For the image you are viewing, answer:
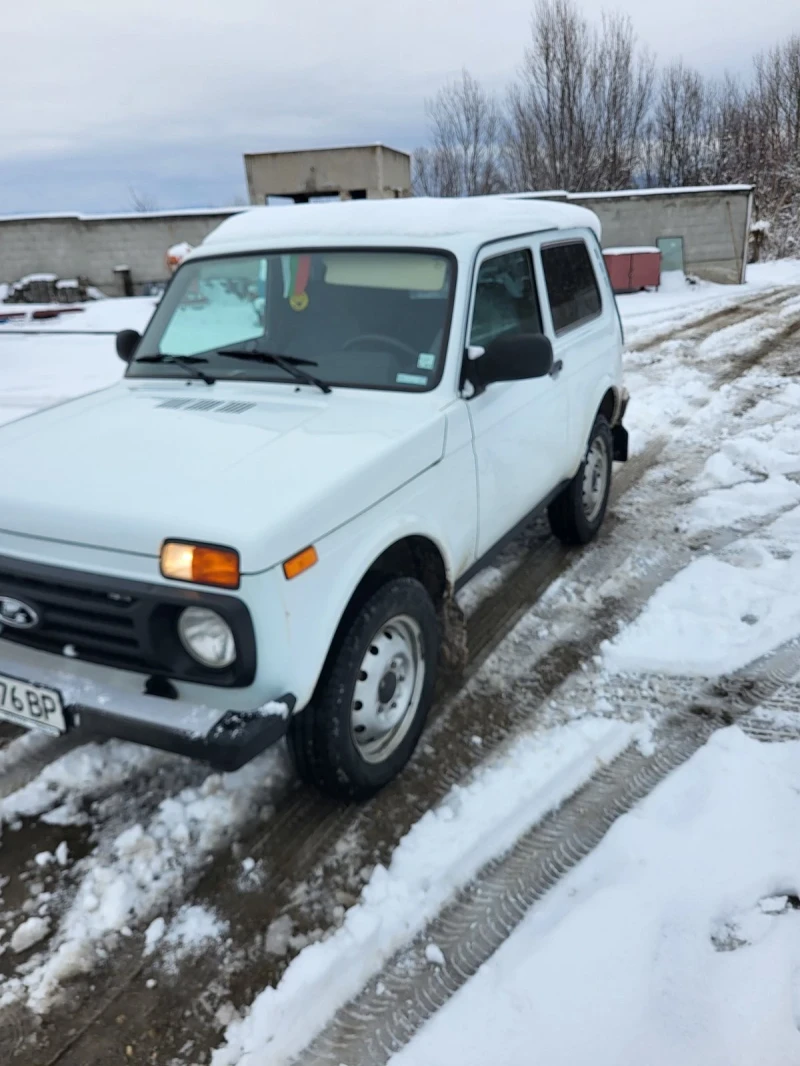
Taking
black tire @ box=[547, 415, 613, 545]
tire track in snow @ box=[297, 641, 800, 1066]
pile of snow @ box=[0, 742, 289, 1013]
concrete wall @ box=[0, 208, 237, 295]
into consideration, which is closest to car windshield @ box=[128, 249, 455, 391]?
pile of snow @ box=[0, 742, 289, 1013]

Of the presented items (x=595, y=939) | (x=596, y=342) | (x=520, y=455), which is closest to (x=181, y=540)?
(x=595, y=939)

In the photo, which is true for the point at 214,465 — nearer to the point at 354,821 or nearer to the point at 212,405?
the point at 212,405

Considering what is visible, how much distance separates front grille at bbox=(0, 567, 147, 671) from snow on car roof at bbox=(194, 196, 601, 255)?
2.03 m

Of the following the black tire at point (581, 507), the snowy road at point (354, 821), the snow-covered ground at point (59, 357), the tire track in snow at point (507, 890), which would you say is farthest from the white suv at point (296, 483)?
the snow-covered ground at point (59, 357)

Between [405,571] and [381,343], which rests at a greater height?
[381,343]

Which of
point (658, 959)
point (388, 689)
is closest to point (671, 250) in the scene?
point (388, 689)

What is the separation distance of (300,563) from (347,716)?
2.20ft

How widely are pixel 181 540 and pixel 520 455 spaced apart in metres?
2.08

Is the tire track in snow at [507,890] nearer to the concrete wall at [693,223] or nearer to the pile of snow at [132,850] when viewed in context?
the pile of snow at [132,850]

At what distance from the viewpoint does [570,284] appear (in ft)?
15.6

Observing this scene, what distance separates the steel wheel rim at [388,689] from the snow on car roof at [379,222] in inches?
69.5

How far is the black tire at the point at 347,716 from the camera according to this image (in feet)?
9.05

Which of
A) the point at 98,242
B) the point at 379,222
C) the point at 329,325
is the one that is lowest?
the point at 329,325

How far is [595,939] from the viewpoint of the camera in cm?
245
